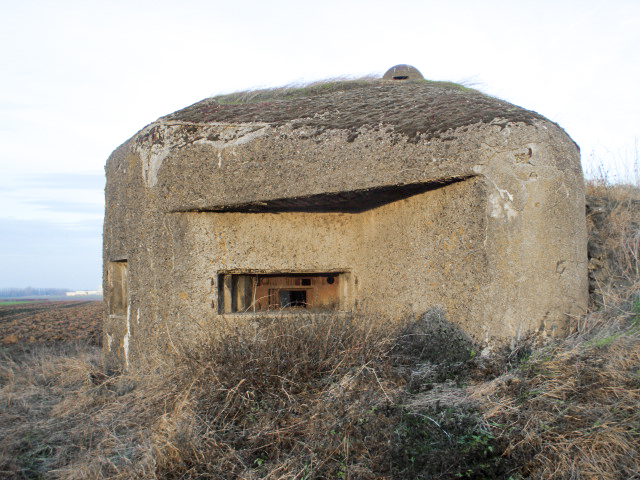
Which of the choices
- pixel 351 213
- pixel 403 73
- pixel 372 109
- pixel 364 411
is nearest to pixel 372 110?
pixel 372 109

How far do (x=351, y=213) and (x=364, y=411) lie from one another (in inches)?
84.8

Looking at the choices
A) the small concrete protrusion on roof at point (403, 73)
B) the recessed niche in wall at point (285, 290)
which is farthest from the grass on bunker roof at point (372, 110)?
the recessed niche in wall at point (285, 290)

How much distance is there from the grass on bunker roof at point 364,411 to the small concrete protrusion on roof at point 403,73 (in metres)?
3.14

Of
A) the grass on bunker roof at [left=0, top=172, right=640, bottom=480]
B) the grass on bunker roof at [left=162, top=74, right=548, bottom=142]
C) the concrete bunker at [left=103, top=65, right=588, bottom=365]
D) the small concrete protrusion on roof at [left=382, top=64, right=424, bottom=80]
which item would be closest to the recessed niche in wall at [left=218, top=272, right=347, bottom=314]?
the concrete bunker at [left=103, top=65, right=588, bottom=365]

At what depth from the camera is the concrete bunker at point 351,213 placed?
3699 mm

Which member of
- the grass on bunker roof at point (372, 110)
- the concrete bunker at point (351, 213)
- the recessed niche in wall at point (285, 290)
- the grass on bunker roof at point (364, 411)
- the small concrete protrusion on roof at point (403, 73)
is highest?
the small concrete protrusion on roof at point (403, 73)

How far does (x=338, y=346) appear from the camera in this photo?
11.9 feet

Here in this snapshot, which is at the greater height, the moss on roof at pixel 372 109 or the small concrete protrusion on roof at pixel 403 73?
the small concrete protrusion on roof at pixel 403 73

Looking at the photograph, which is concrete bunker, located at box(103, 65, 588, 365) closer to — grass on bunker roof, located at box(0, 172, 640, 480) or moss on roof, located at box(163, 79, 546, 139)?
moss on roof, located at box(163, 79, 546, 139)

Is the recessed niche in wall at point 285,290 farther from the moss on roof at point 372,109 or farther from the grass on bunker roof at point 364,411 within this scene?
the moss on roof at point 372,109

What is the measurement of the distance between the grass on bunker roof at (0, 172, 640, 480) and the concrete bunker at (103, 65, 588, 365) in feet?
1.26

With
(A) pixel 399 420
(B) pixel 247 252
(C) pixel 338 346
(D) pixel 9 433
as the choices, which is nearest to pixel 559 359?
(A) pixel 399 420

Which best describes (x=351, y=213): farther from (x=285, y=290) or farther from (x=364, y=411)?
(x=364, y=411)

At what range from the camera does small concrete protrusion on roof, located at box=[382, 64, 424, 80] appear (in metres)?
6.04
